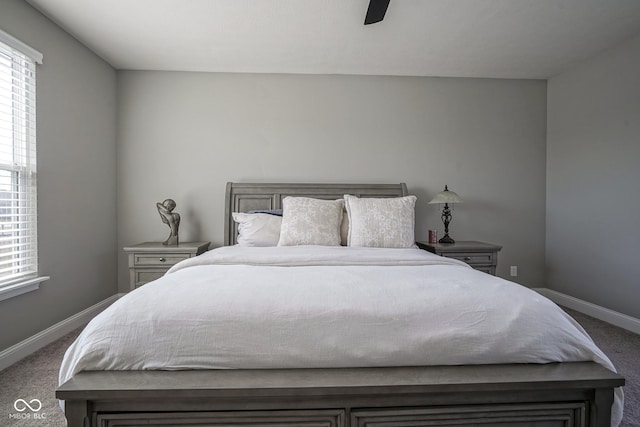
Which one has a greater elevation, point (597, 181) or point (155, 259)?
point (597, 181)

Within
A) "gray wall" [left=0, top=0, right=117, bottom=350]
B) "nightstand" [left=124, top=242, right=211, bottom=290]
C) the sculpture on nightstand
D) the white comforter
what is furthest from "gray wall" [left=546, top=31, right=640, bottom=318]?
"gray wall" [left=0, top=0, right=117, bottom=350]

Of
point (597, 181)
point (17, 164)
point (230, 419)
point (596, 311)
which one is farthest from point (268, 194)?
point (596, 311)

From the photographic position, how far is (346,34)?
2658 mm

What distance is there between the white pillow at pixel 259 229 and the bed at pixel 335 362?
4.77 feet

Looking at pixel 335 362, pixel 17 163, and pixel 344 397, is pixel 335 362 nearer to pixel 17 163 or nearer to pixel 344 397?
pixel 344 397

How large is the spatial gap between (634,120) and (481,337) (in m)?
2.90

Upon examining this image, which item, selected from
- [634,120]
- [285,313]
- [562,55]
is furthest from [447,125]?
[285,313]

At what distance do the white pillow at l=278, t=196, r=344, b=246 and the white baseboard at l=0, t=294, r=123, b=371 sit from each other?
192 centimetres

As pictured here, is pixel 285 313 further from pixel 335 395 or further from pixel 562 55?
pixel 562 55

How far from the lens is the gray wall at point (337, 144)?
133 inches

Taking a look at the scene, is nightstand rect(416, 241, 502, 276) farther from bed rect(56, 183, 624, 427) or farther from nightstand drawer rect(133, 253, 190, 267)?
nightstand drawer rect(133, 253, 190, 267)

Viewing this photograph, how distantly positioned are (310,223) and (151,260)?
1512mm

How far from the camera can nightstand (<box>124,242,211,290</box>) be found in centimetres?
283

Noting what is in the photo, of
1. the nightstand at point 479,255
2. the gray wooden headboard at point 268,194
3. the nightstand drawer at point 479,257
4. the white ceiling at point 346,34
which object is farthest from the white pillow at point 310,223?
the white ceiling at point 346,34
